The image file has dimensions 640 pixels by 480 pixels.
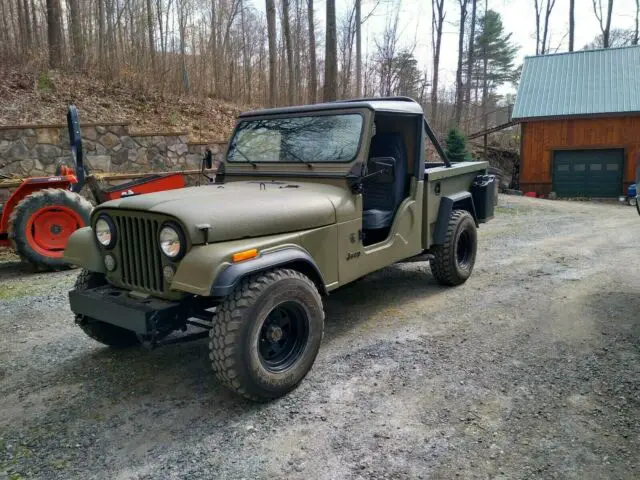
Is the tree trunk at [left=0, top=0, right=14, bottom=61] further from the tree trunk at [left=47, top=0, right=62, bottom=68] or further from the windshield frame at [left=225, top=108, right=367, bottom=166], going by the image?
the windshield frame at [left=225, top=108, right=367, bottom=166]

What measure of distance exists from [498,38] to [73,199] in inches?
1428

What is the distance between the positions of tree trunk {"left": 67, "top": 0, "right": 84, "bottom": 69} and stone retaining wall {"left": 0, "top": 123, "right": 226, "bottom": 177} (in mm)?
4043

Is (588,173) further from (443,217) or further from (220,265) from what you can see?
(220,265)

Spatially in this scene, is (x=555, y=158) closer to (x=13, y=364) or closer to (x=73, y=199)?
(x=73, y=199)

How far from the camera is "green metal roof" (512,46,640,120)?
17672mm

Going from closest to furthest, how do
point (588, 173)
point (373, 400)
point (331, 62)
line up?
point (373, 400), point (331, 62), point (588, 173)

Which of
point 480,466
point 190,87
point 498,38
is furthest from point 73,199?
point 498,38

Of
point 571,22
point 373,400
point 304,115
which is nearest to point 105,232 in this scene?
point 304,115

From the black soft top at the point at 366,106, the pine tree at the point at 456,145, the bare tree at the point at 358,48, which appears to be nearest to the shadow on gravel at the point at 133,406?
the black soft top at the point at 366,106

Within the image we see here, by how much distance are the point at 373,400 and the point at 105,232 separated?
214cm

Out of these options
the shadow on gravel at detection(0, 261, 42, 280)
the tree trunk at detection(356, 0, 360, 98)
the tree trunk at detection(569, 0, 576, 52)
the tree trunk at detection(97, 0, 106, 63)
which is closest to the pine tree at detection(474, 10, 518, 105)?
the tree trunk at detection(569, 0, 576, 52)

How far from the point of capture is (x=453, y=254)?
5422 millimetres

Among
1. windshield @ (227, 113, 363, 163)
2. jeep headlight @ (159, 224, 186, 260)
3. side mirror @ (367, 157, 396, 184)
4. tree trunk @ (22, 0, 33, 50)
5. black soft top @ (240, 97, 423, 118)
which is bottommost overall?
jeep headlight @ (159, 224, 186, 260)

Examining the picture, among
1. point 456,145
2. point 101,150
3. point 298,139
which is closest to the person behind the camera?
point 298,139
